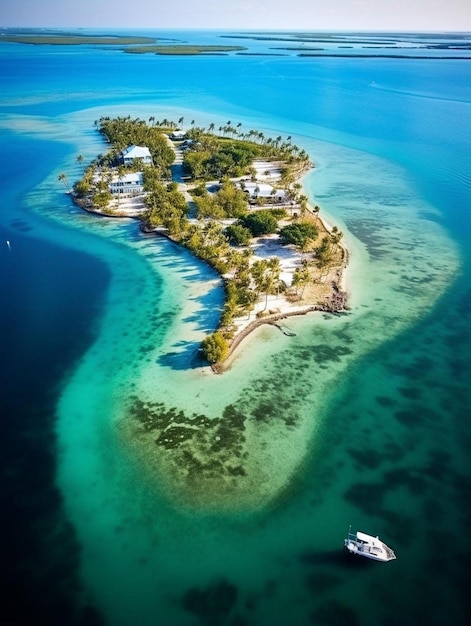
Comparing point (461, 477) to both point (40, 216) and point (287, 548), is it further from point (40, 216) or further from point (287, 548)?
point (40, 216)

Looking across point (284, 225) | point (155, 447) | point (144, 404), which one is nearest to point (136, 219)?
point (284, 225)

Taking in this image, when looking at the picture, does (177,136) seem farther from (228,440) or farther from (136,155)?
(228,440)

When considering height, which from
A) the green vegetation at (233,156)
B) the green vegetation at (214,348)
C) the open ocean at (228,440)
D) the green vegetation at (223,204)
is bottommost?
the open ocean at (228,440)

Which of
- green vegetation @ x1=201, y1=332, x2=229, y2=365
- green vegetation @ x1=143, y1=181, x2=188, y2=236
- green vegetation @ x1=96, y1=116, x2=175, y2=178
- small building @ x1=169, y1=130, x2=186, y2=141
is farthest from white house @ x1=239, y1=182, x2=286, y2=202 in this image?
small building @ x1=169, y1=130, x2=186, y2=141

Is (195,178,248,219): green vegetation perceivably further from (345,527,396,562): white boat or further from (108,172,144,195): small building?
(345,527,396,562): white boat

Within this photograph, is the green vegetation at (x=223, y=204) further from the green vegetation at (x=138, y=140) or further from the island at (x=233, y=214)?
the green vegetation at (x=138, y=140)

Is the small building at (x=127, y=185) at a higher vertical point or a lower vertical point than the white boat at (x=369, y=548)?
higher

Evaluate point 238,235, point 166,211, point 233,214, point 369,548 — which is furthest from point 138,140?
point 369,548

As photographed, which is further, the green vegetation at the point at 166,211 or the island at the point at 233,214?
the green vegetation at the point at 166,211

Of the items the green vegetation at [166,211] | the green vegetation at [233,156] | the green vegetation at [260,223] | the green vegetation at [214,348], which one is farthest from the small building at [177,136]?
the green vegetation at [214,348]
